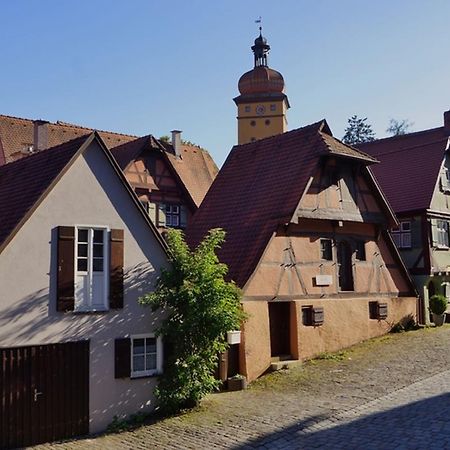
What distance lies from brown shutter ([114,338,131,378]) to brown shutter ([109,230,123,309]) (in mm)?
801

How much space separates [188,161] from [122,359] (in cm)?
2154

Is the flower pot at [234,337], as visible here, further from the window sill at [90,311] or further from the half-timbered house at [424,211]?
the half-timbered house at [424,211]

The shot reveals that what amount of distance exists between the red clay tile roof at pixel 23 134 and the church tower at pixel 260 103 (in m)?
19.4

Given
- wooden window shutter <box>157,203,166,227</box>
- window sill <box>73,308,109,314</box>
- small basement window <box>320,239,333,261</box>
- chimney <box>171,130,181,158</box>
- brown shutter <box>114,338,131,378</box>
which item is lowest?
brown shutter <box>114,338,131,378</box>

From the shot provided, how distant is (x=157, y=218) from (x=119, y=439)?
1580 cm

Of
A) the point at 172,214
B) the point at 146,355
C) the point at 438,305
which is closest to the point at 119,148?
the point at 172,214

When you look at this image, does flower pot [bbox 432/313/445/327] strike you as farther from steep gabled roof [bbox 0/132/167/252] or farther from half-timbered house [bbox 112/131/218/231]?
steep gabled roof [bbox 0/132/167/252]

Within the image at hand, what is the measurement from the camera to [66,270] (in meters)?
12.8

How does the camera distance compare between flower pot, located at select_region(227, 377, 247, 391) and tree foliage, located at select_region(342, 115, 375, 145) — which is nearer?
flower pot, located at select_region(227, 377, 247, 391)

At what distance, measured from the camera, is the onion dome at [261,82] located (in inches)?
2042

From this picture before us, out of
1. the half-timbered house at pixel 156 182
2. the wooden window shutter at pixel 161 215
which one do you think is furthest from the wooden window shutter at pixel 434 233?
the wooden window shutter at pixel 161 215

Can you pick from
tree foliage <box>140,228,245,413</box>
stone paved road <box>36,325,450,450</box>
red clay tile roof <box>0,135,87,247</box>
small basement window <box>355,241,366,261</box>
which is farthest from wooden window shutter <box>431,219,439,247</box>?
red clay tile roof <box>0,135,87,247</box>

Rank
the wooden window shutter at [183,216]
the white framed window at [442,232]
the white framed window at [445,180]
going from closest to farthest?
the white framed window at [442,232], the white framed window at [445,180], the wooden window shutter at [183,216]

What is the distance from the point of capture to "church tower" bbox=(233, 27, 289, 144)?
169ft
